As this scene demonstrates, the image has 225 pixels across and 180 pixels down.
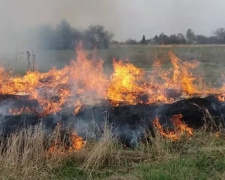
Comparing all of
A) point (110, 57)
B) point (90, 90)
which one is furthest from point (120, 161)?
point (110, 57)

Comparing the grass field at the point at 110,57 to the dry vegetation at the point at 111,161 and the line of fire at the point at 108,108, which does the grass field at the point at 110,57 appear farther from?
the dry vegetation at the point at 111,161

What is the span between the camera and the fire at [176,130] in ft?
23.5

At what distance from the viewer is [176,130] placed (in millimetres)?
7547

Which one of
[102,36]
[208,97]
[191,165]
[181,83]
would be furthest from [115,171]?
[102,36]

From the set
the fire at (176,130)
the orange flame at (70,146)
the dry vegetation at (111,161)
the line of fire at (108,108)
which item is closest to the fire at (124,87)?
the line of fire at (108,108)

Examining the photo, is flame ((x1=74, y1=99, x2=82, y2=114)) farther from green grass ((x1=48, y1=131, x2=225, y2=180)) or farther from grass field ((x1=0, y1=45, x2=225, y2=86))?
grass field ((x1=0, y1=45, x2=225, y2=86))

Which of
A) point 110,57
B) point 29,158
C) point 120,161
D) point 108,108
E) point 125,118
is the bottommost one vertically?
point 120,161

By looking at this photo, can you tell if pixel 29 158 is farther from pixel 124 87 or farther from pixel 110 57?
pixel 110 57

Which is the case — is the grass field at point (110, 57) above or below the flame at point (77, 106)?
above

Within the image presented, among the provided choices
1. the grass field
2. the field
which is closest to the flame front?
the field

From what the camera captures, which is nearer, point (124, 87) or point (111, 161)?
point (111, 161)

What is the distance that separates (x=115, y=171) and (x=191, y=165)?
1320 millimetres

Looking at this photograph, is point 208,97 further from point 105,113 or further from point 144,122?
point 105,113

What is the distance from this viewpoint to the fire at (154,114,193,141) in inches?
282
